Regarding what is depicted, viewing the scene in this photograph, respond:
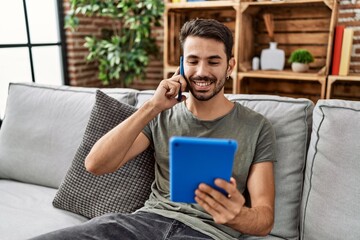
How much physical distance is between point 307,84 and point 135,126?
2.17 m

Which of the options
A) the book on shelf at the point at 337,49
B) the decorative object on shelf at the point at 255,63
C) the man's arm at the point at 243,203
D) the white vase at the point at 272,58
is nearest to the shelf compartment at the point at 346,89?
the book on shelf at the point at 337,49

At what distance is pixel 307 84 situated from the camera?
293 cm

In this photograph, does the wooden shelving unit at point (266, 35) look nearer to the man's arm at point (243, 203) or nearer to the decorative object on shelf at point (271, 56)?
the decorative object on shelf at point (271, 56)

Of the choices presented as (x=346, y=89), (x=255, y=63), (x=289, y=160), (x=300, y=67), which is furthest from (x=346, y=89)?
(x=289, y=160)

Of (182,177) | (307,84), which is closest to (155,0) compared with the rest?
(307,84)

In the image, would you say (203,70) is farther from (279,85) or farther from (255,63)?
(279,85)

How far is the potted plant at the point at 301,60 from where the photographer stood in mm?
2580

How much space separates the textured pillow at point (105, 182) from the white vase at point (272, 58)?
5.38ft

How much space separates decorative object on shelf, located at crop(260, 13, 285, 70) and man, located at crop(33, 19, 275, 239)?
1572 mm

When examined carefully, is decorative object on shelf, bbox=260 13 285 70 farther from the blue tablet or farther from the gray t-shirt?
the blue tablet

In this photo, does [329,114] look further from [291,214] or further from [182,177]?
[182,177]

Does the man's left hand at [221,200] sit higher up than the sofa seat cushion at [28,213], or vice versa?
the man's left hand at [221,200]

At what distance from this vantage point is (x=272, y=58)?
2773mm

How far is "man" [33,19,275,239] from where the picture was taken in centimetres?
112
